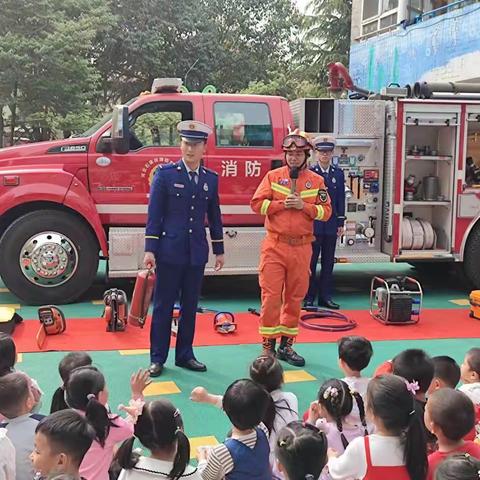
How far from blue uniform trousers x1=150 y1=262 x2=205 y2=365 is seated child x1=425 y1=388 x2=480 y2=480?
2.99 meters

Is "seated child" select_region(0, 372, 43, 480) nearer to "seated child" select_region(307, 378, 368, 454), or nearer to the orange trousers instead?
"seated child" select_region(307, 378, 368, 454)

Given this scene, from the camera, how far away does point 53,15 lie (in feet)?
60.6

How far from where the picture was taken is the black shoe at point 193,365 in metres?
5.43

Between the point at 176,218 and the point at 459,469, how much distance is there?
3528mm

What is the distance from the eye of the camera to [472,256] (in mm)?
8508

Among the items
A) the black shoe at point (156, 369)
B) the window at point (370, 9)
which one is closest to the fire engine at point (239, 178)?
the black shoe at point (156, 369)

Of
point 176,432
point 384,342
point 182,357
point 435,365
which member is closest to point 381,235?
point 384,342

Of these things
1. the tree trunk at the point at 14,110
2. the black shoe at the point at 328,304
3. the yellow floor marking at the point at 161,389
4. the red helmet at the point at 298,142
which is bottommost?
the black shoe at the point at 328,304

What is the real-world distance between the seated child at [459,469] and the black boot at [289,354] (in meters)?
3.51

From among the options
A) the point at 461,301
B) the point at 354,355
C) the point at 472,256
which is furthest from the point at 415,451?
the point at 472,256

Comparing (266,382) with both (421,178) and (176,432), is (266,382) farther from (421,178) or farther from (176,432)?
(421,178)

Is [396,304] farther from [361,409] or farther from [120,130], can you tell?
[361,409]

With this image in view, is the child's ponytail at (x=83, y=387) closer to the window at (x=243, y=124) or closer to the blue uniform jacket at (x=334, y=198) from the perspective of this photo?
the blue uniform jacket at (x=334, y=198)

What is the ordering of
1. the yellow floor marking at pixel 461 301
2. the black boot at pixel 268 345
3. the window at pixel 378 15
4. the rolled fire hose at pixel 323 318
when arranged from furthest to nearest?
the window at pixel 378 15
the yellow floor marking at pixel 461 301
the rolled fire hose at pixel 323 318
the black boot at pixel 268 345
